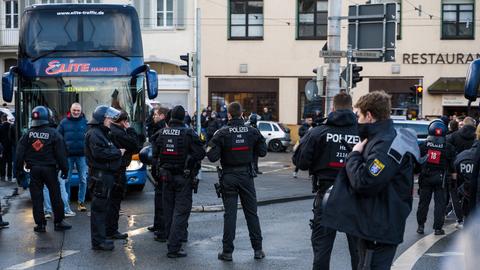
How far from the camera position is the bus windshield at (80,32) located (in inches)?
569

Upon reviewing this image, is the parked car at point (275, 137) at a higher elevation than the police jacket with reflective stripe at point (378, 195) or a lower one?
lower

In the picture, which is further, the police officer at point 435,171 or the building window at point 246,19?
the building window at point 246,19

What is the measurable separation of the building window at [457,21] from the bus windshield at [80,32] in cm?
2439

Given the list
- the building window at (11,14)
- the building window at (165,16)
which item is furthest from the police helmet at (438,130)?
the building window at (11,14)

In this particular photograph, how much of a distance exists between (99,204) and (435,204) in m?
5.03

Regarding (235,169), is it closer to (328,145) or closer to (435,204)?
(328,145)

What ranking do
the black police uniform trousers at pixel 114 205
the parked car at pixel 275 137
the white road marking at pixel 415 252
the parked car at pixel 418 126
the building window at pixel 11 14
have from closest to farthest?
1. the white road marking at pixel 415 252
2. the black police uniform trousers at pixel 114 205
3. the parked car at pixel 418 126
4. the parked car at pixel 275 137
5. the building window at pixel 11 14

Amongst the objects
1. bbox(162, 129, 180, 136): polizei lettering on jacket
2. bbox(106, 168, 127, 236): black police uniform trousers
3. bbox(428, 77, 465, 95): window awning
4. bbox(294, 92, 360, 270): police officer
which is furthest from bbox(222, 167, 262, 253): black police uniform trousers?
bbox(428, 77, 465, 95): window awning

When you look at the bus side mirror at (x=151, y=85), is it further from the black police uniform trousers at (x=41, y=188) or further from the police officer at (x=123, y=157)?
the police officer at (x=123, y=157)

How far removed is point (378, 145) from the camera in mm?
5301

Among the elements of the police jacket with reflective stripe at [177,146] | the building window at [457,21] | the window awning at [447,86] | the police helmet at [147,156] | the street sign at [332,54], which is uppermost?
the building window at [457,21]

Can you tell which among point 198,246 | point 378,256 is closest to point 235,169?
point 198,246

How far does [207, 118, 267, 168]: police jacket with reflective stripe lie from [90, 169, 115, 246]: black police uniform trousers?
62.9 inches

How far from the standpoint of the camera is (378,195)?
17.6ft
